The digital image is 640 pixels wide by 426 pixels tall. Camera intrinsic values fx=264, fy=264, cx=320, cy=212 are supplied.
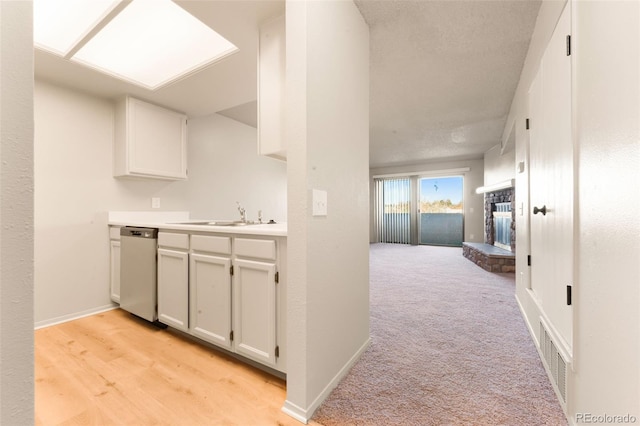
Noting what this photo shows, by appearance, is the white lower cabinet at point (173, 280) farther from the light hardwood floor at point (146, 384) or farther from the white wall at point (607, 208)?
the white wall at point (607, 208)

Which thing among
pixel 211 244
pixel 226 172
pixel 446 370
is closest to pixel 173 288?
pixel 211 244

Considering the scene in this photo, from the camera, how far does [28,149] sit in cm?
51

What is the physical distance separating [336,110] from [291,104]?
32cm

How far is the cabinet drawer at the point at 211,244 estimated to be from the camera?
1735 mm

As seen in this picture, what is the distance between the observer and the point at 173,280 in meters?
2.09

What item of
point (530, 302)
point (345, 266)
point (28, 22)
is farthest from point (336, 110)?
point (530, 302)

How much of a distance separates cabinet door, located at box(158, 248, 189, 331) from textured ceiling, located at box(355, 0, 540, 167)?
2253 mm

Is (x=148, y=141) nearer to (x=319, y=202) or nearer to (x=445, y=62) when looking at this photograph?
(x=319, y=202)

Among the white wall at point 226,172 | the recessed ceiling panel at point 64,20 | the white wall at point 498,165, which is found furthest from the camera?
the white wall at point 498,165

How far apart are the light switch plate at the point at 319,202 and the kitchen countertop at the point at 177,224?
23cm

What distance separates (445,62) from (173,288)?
10.4ft

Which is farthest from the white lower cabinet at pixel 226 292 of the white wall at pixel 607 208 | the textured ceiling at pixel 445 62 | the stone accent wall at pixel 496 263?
the stone accent wall at pixel 496 263

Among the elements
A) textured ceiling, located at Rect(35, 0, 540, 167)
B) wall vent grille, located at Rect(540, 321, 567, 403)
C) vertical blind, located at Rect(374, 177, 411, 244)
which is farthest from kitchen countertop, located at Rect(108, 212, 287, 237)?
vertical blind, located at Rect(374, 177, 411, 244)

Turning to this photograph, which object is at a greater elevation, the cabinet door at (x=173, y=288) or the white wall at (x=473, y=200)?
the white wall at (x=473, y=200)
